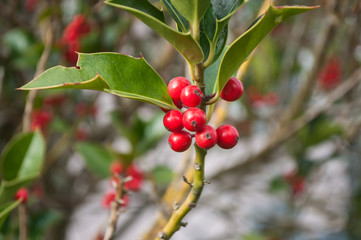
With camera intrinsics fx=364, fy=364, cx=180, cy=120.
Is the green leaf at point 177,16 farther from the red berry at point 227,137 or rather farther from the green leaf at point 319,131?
the green leaf at point 319,131

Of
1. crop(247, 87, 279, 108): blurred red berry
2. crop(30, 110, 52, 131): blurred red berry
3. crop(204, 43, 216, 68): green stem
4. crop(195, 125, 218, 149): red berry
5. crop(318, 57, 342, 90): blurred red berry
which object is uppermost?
crop(318, 57, 342, 90): blurred red berry

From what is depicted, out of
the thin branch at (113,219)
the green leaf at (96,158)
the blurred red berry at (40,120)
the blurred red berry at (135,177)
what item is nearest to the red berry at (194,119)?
the thin branch at (113,219)

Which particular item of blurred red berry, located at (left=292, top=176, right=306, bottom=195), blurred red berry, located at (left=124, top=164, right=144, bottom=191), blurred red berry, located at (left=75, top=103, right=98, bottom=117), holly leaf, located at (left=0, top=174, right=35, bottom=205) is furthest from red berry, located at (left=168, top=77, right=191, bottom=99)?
blurred red berry, located at (left=292, top=176, right=306, bottom=195)

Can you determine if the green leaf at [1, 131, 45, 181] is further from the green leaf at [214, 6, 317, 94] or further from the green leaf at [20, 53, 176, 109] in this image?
the green leaf at [214, 6, 317, 94]

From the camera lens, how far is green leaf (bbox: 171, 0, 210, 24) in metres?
0.44

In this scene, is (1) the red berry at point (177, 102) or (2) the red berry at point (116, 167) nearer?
(1) the red berry at point (177, 102)

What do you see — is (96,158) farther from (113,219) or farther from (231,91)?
(231,91)

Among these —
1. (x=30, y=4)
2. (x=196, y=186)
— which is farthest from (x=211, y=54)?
(x=30, y=4)

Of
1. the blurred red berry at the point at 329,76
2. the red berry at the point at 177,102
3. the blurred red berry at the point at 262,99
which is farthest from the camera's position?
the blurred red berry at the point at 329,76

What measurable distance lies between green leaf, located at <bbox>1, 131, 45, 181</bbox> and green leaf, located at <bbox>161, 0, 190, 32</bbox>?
1.45 ft

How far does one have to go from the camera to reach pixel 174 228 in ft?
1.66

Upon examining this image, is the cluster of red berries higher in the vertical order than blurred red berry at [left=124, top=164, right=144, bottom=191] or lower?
lower

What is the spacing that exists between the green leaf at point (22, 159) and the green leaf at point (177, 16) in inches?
17.5

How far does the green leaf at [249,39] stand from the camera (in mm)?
419
